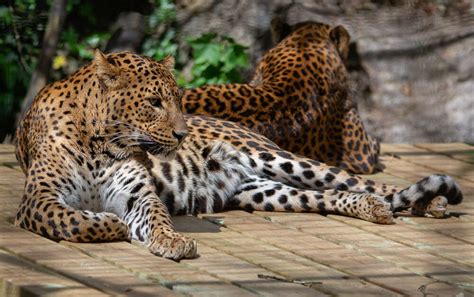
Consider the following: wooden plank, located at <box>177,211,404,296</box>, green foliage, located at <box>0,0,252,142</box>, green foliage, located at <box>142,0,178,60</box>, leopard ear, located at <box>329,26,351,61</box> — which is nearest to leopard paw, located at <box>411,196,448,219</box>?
wooden plank, located at <box>177,211,404,296</box>

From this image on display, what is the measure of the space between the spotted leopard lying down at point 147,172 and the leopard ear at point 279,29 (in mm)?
2273

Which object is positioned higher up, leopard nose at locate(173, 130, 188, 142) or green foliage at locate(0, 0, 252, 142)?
green foliage at locate(0, 0, 252, 142)

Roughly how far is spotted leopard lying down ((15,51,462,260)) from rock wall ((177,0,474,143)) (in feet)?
8.75

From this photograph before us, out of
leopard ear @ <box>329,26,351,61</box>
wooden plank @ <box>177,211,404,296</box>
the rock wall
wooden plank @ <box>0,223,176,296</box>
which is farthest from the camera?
the rock wall

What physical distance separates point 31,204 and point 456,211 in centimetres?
295

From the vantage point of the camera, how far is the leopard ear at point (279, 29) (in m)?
11.1

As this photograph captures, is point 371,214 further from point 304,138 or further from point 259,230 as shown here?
point 304,138

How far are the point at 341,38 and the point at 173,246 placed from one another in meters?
4.29

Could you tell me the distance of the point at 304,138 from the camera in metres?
10.0

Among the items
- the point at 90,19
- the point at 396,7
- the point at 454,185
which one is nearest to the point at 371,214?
the point at 454,185

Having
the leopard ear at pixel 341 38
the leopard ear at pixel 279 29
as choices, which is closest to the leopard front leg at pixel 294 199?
the leopard ear at pixel 341 38

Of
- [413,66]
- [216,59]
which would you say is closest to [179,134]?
[216,59]

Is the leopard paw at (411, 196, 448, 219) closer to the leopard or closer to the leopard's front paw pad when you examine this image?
the leopard's front paw pad

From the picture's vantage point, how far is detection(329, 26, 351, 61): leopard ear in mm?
10834
